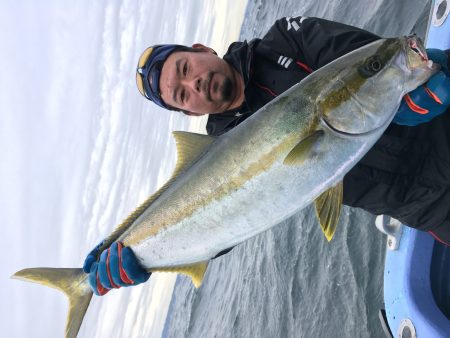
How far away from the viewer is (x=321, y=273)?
6441mm

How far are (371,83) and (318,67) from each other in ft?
3.22

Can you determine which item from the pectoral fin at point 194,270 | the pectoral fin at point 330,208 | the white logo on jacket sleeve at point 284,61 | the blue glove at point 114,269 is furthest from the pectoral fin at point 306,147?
the blue glove at point 114,269

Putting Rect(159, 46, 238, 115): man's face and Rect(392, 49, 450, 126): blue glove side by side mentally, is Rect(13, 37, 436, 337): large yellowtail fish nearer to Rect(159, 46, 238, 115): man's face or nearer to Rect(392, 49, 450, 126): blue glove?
Rect(392, 49, 450, 126): blue glove

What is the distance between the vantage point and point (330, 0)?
10.9m

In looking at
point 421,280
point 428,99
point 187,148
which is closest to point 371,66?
point 428,99

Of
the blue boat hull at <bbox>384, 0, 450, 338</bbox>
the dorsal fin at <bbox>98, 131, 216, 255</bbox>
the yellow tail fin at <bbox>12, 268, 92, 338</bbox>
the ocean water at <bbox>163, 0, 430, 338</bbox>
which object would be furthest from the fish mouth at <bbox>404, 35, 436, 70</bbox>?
the ocean water at <bbox>163, 0, 430, 338</bbox>

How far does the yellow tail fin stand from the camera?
11.4 ft

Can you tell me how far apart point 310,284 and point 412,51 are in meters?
5.34

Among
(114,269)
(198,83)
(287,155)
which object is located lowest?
(114,269)

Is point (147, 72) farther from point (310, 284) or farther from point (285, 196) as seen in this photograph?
point (310, 284)

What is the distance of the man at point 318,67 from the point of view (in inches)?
112

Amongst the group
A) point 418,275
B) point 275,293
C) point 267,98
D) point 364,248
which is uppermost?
point 267,98

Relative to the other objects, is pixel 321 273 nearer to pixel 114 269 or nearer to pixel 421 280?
pixel 421 280

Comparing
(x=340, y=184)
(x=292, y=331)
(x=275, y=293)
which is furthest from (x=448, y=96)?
(x=275, y=293)
